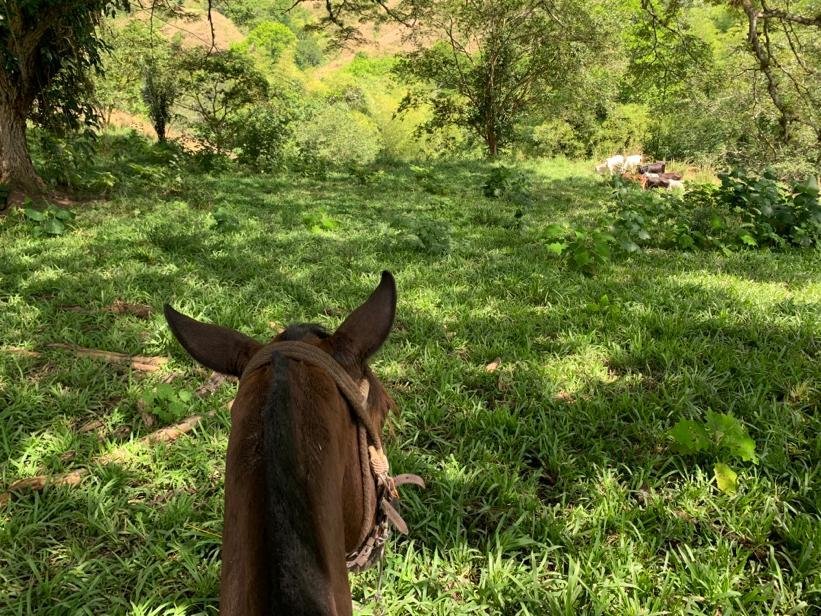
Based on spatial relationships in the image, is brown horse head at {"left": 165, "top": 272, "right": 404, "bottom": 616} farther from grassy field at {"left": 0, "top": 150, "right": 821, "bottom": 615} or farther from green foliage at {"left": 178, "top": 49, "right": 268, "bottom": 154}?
green foliage at {"left": 178, "top": 49, "right": 268, "bottom": 154}

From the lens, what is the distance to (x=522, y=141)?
21.2 meters

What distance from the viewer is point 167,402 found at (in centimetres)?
304

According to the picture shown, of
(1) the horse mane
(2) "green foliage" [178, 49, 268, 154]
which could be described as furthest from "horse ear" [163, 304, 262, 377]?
(2) "green foliage" [178, 49, 268, 154]

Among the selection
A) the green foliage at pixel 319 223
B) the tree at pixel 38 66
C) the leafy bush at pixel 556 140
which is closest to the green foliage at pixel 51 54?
the tree at pixel 38 66

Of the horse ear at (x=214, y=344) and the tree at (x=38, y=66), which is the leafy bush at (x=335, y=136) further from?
the horse ear at (x=214, y=344)

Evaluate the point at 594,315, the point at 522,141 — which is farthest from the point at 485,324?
the point at 522,141

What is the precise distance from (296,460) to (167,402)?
103 inches

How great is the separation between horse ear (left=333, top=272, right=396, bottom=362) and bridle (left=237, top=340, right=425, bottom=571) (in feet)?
0.23

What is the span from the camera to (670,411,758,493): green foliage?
2.34 meters

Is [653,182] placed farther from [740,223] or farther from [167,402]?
[167,402]

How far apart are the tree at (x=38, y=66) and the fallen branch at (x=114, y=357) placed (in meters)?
4.85

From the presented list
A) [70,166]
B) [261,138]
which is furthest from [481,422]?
[261,138]

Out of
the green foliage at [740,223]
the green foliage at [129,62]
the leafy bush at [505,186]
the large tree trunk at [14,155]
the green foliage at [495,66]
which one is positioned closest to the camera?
the green foliage at [740,223]

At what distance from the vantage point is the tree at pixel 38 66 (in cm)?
666
